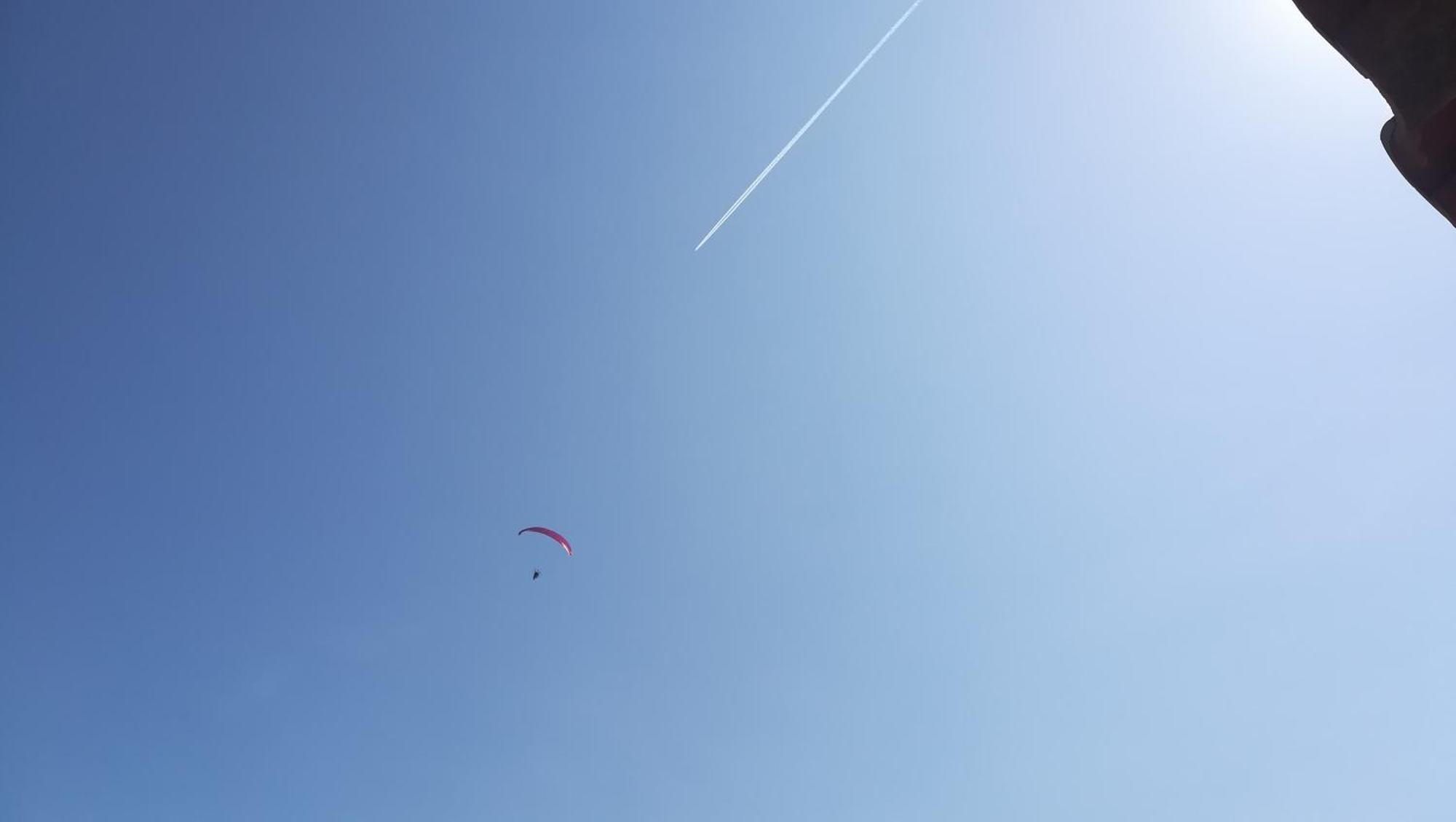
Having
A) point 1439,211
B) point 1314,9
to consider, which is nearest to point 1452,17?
point 1314,9

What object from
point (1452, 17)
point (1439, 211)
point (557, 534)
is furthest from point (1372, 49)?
point (557, 534)

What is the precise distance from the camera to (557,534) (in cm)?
3350

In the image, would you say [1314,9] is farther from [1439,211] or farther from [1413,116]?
[1439,211]

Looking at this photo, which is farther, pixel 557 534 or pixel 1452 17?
pixel 557 534

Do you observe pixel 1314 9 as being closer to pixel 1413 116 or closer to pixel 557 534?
pixel 1413 116

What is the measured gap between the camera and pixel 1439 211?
4.45 metres

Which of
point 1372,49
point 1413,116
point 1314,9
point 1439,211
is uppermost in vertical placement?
point 1314,9

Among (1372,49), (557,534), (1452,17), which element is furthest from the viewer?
(557,534)

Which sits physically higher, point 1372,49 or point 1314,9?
point 1314,9

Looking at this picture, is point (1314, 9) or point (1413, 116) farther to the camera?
point (1314, 9)

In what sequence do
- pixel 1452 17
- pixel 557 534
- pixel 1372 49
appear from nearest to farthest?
1. pixel 1452 17
2. pixel 1372 49
3. pixel 557 534

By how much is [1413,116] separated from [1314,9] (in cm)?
91

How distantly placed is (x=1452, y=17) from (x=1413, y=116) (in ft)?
1.70

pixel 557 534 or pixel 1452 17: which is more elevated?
pixel 557 534
